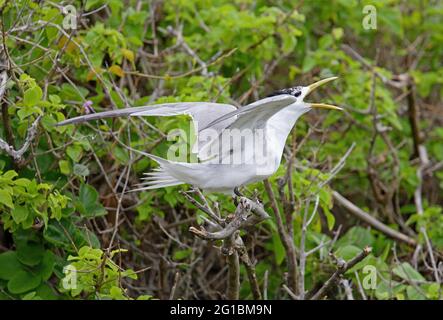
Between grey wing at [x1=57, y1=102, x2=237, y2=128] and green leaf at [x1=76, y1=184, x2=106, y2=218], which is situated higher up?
grey wing at [x1=57, y1=102, x2=237, y2=128]

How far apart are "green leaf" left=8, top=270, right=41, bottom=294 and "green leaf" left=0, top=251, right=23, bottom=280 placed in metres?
0.02

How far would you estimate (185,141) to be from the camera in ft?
11.9

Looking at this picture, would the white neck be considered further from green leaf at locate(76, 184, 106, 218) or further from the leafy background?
green leaf at locate(76, 184, 106, 218)

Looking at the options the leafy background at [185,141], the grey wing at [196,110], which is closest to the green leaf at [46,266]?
the leafy background at [185,141]

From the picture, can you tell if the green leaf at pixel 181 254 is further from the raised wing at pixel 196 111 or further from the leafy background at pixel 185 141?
the raised wing at pixel 196 111

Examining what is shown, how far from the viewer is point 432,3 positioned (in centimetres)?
587

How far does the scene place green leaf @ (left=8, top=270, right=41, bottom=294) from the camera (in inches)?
137

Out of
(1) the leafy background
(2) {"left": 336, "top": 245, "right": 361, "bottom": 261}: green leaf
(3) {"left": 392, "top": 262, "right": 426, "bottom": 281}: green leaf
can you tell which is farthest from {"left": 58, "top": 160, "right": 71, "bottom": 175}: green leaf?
(3) {"left": 392, "top": 262, "right": 426, "bottom": 281}: green leaf

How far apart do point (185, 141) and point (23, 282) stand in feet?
2.92

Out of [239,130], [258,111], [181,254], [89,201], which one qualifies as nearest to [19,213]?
[89,201]

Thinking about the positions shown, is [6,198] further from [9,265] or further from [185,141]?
[185,141]

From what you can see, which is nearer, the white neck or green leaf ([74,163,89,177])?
the white neck

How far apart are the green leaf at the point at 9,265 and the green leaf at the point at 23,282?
0.02 metres
